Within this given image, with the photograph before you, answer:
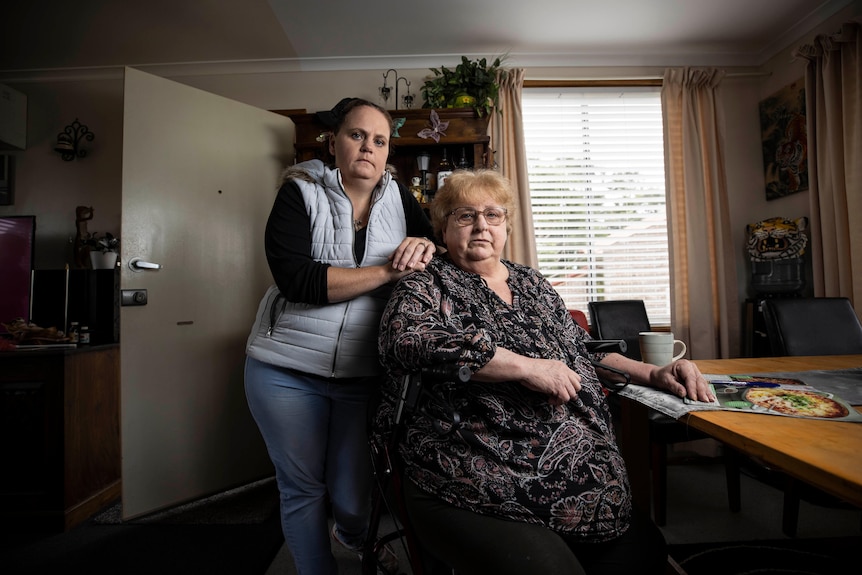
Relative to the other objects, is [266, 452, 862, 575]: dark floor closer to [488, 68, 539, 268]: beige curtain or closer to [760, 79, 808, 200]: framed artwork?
[488, 68, 539, 268]: beige curtain

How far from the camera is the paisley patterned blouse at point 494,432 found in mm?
902

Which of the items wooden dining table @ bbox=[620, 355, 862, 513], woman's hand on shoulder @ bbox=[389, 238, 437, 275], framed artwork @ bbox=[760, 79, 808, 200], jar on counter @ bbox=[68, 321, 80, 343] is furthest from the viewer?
framed artwork @ bbox=[760, 79, 808, 200]

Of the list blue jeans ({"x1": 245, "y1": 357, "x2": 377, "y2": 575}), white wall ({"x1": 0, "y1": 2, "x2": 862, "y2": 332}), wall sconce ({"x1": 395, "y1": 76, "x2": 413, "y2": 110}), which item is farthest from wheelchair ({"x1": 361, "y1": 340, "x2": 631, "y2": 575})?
white wall ({"x1": 0, "y1": 2, "x2": 862, "y2": 332})

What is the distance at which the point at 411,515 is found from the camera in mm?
975

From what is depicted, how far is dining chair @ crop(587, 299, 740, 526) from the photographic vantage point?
6.52 feet

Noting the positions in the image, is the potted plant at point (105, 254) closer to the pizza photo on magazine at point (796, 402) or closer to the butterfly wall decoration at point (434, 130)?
→ the butterfly wall decoration at point (434, 130)

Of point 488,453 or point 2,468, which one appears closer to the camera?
point 488,453

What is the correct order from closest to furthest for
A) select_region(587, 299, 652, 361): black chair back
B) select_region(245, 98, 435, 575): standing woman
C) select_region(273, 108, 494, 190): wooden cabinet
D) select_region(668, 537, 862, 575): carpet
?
1. select_region(245, 98, 435, 575): standing woman
2. select_region(668, 537, 862, 575): carpet
3. select_region(587, 299, 652, 361): black chair back
4. select_region(273, 108, 494, 190): wooden cabinet

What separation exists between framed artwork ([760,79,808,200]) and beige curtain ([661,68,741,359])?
389mm

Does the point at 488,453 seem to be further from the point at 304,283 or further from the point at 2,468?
the point at 2,468

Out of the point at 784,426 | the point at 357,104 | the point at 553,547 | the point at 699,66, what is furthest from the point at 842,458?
the point at 699,66

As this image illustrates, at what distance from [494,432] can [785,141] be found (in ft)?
11.4

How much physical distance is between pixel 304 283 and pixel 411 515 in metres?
0.64

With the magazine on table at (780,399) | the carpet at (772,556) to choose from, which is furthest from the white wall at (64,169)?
the carpet at (772,556)
